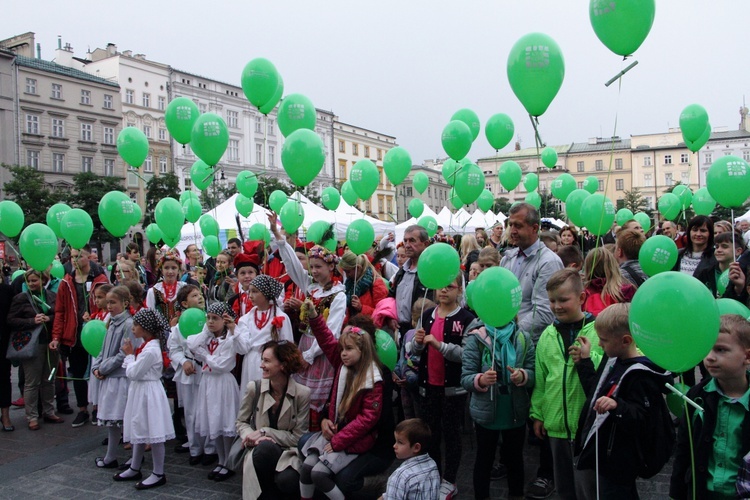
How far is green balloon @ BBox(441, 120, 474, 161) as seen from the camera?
266 inches

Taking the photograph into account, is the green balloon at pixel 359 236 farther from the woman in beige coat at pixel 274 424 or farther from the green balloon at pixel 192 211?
the green balloon at pixel 192 211

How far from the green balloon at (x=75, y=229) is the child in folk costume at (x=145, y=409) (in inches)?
91.2

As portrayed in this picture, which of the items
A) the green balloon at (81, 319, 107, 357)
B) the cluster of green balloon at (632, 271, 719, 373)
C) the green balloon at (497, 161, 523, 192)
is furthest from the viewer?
the green balloon at (497, 161, 523, 192)

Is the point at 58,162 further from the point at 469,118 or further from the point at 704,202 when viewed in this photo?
the point at 704,202

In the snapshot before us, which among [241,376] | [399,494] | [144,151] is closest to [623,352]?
[399,494]

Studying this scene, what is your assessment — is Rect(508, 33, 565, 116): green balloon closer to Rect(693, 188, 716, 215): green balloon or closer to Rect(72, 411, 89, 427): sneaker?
Rect(72, 411, 89, 427): sneaker

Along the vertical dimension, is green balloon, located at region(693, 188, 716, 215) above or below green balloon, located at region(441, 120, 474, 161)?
below

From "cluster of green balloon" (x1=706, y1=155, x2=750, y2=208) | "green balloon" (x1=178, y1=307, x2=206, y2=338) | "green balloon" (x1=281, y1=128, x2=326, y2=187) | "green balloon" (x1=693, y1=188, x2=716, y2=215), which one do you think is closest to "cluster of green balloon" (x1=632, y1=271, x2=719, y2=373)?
"green balloon" (x1=281, y1=128, x2=326, y2=187)

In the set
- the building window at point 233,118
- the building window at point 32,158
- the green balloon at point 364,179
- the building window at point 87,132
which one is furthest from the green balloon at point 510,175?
the building window at point 87,132

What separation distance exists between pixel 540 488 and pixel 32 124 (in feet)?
Answer: 147

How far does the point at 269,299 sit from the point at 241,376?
783mm

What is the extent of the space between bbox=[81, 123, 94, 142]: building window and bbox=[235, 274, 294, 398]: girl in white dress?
44430 mm

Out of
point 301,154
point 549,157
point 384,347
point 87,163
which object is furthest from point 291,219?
point 87,163

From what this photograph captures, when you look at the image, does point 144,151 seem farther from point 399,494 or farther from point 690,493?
point 690,493
